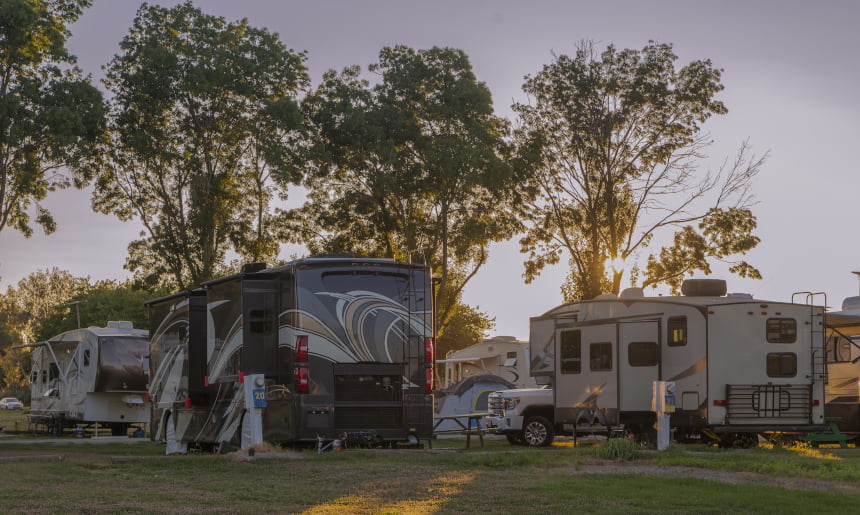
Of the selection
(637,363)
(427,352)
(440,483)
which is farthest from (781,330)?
(440,483)

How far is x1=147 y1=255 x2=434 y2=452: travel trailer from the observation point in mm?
16156

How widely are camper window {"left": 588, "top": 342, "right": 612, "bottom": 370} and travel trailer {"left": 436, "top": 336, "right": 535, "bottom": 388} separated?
1298 centimetres

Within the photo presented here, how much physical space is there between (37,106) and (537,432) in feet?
54.9

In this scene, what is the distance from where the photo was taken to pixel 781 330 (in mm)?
19016

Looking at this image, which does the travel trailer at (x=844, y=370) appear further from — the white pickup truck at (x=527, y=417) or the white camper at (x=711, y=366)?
the white pickup truck at (x=527, y=417)

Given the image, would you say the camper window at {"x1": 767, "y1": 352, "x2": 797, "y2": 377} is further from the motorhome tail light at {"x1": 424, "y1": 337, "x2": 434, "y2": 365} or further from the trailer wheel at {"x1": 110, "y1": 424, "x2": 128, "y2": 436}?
the trailer wheel at {"x1": 110, "y1": 424, "x2": 128, "y2": 436}

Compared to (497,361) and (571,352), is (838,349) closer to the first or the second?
(571,352)

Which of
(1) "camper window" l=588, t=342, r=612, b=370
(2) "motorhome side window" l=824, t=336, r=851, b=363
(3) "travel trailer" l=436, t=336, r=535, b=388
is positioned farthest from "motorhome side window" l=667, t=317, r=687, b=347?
(3) "travel trailer" l=436, t=336, r=535, b=388

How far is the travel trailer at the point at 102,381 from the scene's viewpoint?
2883 centimetres

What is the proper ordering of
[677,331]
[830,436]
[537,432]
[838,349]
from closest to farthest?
[677,331]
[830,436]
[838,349]
[537,432]

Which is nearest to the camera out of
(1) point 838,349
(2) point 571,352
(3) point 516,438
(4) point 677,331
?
(4) point 677,331

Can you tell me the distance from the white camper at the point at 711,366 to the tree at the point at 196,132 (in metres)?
18.2

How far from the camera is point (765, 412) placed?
744 inches

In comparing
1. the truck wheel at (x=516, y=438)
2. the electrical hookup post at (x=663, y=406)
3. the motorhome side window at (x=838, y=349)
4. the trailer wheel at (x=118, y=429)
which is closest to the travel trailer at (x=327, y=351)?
the electrical hookup post at (x=663, y=406)
